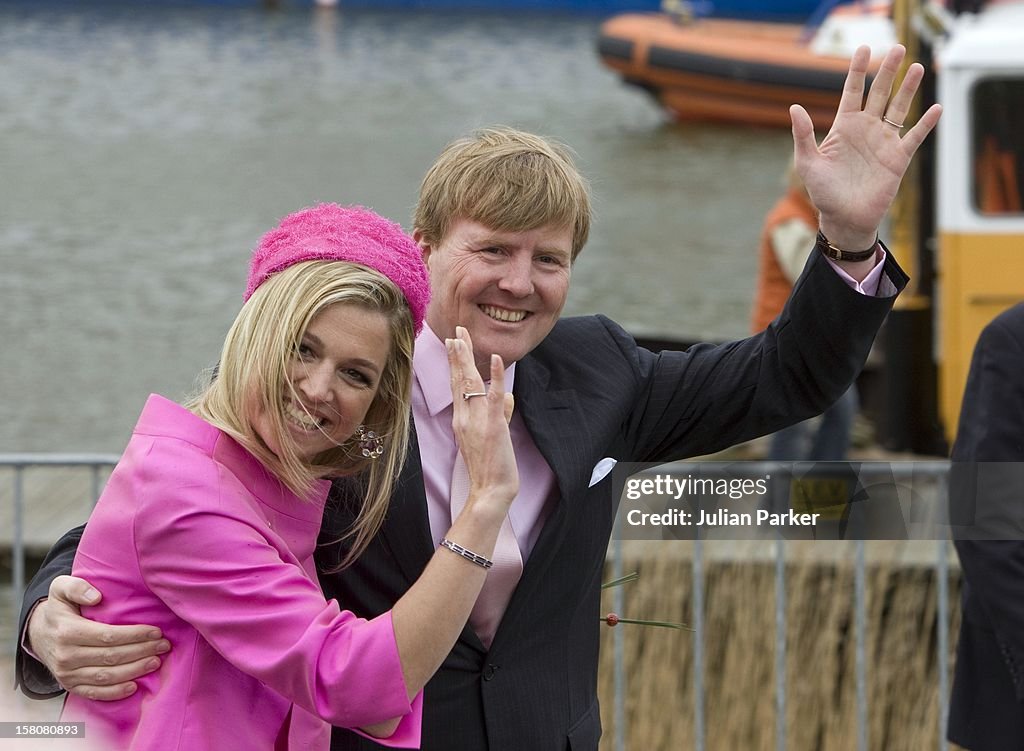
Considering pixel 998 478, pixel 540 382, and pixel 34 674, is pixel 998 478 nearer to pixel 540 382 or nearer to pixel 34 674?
pixel 540 382

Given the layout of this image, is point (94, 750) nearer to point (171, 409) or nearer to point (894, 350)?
point (171, 409)

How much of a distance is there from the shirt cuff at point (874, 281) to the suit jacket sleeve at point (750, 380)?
0.01 meters

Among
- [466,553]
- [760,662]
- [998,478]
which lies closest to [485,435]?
[466,553]

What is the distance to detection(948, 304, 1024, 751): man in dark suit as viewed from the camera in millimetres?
2822

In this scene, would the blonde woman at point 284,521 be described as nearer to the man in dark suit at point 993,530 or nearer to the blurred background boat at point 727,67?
the man in dark suit at point 993,530

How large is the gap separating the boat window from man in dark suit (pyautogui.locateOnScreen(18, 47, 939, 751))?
438cm

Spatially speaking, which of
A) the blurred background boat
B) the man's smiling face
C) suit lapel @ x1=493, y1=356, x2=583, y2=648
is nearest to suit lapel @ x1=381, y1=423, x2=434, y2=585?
suit lapel @ x1=493, y1=356, x2=583, y2=648

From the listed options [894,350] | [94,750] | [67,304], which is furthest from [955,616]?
[67,304]

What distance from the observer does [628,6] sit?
39.4 meters

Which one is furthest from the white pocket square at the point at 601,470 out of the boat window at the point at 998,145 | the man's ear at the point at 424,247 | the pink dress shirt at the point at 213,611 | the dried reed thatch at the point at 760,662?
the boat window at the point at 998,145

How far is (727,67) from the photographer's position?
65.8 ft

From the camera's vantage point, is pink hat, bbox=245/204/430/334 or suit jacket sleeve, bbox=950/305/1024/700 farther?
suit jacket sleeve, bbox=950/305/1024/700

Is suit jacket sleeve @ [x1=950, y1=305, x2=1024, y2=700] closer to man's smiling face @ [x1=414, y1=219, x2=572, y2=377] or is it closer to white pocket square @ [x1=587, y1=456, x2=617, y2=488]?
white pocket square @ [x1=587, y1=456, x2=617, y2=488]

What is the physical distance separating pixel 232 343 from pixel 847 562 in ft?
11.2
